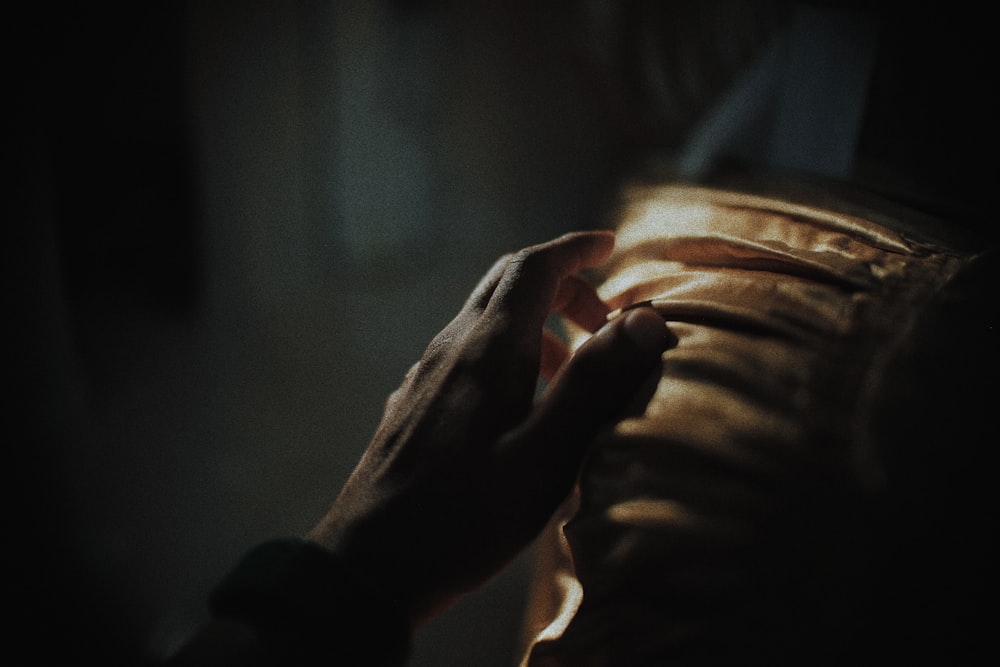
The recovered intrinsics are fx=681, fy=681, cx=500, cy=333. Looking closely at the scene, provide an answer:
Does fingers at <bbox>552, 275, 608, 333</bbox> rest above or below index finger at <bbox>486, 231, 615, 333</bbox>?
below

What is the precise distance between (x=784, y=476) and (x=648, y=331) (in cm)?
13

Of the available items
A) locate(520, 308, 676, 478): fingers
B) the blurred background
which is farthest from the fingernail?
the blurred background

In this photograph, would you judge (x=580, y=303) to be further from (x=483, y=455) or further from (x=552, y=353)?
(x=483, y=455)

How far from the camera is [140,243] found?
4.74 feet

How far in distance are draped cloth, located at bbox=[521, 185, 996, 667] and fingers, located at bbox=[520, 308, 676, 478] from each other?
0.02 metres

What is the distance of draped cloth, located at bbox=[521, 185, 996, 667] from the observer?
32 centimetres

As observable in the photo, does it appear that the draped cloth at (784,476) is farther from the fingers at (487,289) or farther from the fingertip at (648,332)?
the fingers at (487,289)

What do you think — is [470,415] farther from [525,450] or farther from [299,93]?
[299,93]

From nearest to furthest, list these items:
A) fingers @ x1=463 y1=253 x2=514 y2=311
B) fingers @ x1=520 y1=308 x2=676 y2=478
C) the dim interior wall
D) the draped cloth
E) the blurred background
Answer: the draped cloth → fingers @ x1=520 y1=308 x2=676 y2=478 → fingers @ x1=463 y1=253 x2=514 y2=311 → the blurred background → the dim interior wall

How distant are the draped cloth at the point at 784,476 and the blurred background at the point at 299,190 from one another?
25 cm

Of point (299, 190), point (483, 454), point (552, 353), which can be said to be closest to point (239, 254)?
point (299, 190)

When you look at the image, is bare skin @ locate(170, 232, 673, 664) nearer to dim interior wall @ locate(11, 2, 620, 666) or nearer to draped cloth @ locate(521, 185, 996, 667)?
draped cloth @ locate(521, 185, 996, 667)

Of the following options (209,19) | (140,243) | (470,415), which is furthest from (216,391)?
(470,415)

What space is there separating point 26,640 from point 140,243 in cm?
92
